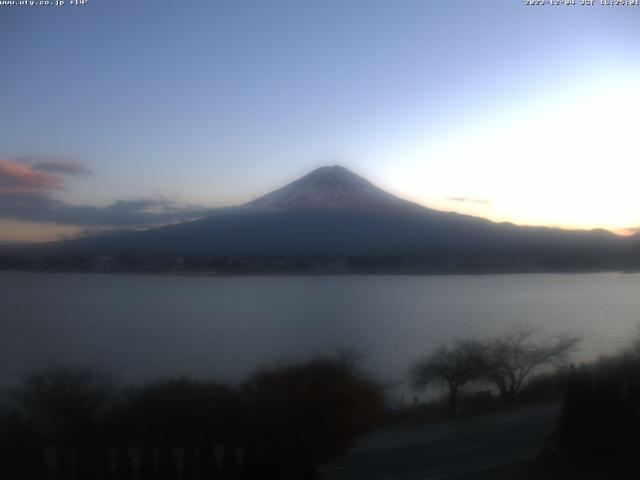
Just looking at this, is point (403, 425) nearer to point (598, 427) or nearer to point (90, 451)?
point (598, 427)

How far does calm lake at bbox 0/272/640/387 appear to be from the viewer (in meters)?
7.08

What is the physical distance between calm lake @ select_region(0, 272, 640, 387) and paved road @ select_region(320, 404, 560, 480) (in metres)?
1.45

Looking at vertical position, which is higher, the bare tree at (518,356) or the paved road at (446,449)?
the bare tree at (518,356)

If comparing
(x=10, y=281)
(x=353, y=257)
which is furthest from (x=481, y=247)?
(x=10, y=281)

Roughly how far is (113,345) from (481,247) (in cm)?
728

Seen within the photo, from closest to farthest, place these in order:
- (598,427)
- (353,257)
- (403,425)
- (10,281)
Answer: (598,427), (403,425), (10,281), (353,257)

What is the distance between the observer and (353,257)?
452 inches

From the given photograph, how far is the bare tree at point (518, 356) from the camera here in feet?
23.8

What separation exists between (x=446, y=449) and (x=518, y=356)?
10.1 feet

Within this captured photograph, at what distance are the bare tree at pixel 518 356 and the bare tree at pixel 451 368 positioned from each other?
0.46 ft

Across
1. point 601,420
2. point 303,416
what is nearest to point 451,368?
point 601,420

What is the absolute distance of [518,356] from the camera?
772 centimetres

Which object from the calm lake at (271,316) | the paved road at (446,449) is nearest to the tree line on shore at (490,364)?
the calm lake at (271,316)

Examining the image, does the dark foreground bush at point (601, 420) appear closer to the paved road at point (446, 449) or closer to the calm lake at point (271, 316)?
the paved road at point (446, 449)
